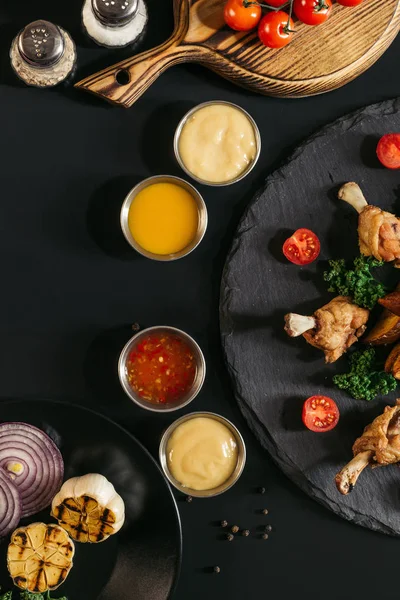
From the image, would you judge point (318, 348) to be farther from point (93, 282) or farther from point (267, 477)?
point (93, 282)

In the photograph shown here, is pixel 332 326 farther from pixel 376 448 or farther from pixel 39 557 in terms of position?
pixel 39 557

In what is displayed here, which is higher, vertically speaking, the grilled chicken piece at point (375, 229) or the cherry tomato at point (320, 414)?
the grilled chicken piece at point (375, 229)

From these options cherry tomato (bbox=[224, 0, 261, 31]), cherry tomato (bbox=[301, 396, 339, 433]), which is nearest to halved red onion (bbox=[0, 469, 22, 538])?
cherry tomato (bbox=[301, 396, 339, 433])

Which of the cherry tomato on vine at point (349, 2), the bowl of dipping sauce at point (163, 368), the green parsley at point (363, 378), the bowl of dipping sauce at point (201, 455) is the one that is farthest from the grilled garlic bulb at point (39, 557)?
the cherry tomato on vine at point (349, 2)

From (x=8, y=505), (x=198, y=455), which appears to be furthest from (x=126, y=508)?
(x=8, y=505)

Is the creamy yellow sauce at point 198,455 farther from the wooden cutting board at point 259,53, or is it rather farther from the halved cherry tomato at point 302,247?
the wooden cutting board at point 259,53

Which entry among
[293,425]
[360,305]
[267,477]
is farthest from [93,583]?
[360,305]
